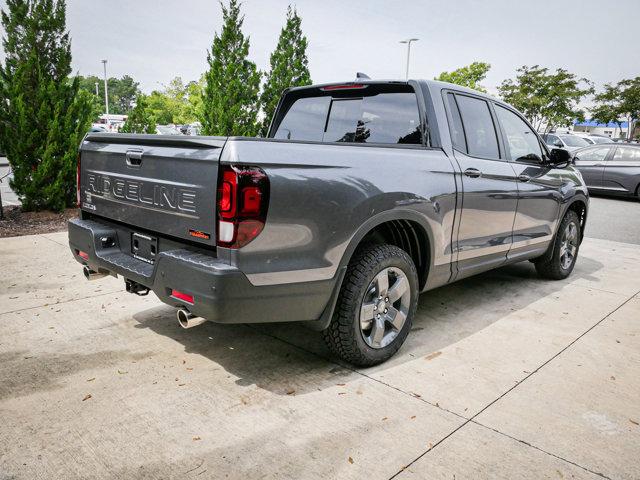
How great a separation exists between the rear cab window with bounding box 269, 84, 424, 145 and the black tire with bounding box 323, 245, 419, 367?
976mm

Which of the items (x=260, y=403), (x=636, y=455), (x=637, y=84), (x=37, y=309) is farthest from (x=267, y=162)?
(x=637, y=84)

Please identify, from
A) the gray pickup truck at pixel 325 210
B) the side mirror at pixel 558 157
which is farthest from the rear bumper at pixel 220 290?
the side mirror at pixel 558 157

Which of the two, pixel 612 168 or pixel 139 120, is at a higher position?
pixel 139 120

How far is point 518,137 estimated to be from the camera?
4809mm

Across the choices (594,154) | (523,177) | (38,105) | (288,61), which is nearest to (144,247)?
(523,177)

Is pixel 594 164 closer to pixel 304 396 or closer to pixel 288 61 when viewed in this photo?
pixel 288 61

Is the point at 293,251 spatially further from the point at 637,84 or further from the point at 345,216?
the point at 637,84

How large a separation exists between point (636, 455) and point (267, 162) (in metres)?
2.33

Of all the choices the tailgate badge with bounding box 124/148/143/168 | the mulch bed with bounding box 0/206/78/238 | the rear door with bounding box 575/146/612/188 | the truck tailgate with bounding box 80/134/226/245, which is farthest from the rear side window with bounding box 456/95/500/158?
the rear door with bounding box 575/146/612/188

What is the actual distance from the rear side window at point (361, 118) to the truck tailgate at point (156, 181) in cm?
154

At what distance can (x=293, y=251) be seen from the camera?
2693 mm

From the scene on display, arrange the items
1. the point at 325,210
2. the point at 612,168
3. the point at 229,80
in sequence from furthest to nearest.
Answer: the point at 612,168, the point at 229,80, the point at 325,210

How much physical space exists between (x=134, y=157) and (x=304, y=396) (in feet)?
5.77

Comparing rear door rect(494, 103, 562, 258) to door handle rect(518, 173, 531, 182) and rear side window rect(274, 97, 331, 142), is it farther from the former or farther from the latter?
rear side window rect(274, 97, 331, 142)
